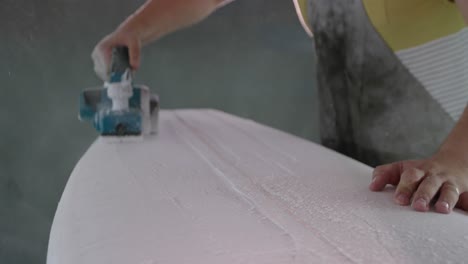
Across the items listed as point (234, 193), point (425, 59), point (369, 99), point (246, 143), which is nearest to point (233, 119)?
point (246, 143)

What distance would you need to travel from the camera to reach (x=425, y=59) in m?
1.05

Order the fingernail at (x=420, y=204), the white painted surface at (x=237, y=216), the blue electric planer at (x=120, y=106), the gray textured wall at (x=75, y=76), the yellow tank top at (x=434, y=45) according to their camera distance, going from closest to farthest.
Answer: the white painted surface at (x=237, y=216)
the fingernail at (x=420, y=204)
the yellow tank top at (x=434, y=45)
the blue electric planer at (x=120, y=106)
the gray textured wall at (x=75, y=76)

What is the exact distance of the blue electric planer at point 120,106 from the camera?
117 cm

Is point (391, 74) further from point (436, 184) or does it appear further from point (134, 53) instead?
point (134, 53)

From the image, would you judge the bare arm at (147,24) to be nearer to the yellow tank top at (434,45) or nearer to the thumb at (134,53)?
the thumb at (134,53)

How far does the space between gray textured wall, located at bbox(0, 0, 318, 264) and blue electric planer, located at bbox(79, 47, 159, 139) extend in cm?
65

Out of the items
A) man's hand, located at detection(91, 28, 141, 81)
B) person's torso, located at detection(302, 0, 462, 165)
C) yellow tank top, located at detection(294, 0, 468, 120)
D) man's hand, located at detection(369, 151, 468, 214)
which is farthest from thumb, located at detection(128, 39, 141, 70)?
man's hand, located at detection(369, 151, 468, 214)

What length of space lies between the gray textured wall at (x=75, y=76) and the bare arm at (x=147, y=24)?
52cm

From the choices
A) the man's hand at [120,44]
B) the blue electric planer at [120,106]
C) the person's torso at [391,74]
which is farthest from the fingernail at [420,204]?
the man's hand at [120,44]

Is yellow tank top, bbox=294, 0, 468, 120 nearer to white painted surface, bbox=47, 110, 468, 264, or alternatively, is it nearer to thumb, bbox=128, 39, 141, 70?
white painted surface, bbox=47, 110, 468, 264

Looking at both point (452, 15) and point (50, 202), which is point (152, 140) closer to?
point (452, 15)

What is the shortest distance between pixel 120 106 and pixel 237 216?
0.66 meters

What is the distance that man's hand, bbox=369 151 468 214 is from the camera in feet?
2.15

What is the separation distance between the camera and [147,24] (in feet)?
4.51
